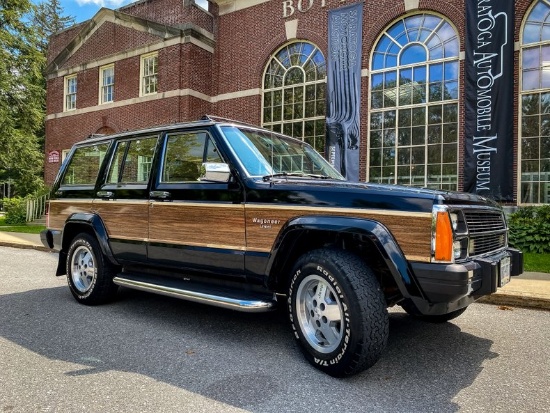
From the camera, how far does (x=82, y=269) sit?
523cm

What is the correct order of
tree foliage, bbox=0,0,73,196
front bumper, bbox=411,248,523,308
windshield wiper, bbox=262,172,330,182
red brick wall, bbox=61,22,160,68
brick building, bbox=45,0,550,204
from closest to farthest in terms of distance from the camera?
front bumper, bbox=411,248,523,308 → windshield wiper, bbox=262,172,330,182 → brick building, bbox=45,0,550,204 → red brick wall, bbox=61,22,160,68 → tree foliage, bbox=0,0,73,196

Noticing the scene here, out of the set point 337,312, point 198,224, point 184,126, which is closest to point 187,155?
point 184,126

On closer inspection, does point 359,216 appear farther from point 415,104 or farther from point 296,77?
point 296,77

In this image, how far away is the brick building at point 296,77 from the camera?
11625 mm

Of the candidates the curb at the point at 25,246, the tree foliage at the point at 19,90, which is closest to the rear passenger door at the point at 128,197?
the curb at the point at 25,246

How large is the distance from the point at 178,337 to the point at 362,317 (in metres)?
1.88

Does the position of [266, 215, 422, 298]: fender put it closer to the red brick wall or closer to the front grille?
the front grille

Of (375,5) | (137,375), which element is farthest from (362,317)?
(375,5)

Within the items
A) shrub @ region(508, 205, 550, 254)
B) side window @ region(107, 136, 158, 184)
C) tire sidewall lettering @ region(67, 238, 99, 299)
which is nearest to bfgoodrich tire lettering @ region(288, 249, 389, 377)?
side window @ region(107, 136, 158, 184)

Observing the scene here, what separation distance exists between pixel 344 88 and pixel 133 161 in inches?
416

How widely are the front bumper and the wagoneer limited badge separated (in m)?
1.13

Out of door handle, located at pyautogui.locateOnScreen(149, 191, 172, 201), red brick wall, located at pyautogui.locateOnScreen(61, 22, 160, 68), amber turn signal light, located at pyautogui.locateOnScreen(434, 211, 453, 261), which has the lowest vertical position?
amber turn signal light, located at pyautogui.locateOnScreen(434, 211, 453, 261)

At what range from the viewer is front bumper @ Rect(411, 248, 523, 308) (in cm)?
277

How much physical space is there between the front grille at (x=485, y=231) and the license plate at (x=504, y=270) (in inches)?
5.2
